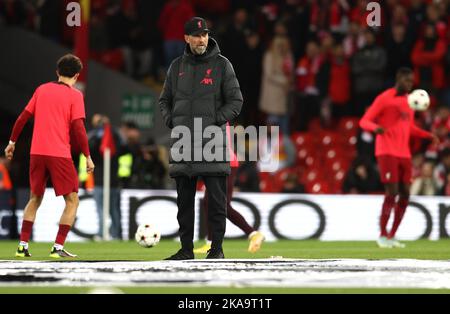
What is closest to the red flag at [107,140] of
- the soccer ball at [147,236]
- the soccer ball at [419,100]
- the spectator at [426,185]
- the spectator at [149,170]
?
the spectator at [149,170]

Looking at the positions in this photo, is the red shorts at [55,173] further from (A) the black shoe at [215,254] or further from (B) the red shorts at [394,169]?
(B) the red shorts at [394,169]

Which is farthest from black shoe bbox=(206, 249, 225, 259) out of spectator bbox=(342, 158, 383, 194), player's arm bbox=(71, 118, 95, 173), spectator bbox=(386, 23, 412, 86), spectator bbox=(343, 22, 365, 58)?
spectator bbox=(343, 22, 365, 58)

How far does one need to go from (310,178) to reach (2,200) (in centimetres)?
649

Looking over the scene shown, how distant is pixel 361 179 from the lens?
21.3 m

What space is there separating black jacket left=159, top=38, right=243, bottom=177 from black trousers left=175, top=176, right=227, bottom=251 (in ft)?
0.42

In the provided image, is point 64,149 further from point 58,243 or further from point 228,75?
point 228,75

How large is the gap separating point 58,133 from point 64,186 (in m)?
0.56

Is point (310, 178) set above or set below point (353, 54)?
below

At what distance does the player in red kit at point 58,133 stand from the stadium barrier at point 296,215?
269 inches

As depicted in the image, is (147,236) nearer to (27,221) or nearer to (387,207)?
(27,221)

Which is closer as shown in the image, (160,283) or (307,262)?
(160,283)

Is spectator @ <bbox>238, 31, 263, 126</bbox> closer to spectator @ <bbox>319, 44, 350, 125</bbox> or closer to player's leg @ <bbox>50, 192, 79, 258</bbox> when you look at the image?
spectator @ <bbox>319, 44, 350, 125</bbox>

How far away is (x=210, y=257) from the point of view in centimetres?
1198
